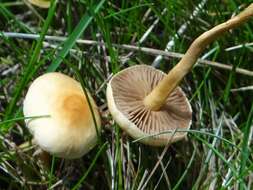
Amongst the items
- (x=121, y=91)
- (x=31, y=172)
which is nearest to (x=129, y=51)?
(x=121, y=91)

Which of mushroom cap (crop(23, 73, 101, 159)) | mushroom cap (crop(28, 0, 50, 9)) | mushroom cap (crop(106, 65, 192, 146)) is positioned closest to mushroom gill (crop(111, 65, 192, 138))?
mushroom cap (crop(106, 65, 192, 146))

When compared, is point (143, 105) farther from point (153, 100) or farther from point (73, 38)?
point (73, 38)

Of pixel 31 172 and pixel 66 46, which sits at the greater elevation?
pixel 66 46

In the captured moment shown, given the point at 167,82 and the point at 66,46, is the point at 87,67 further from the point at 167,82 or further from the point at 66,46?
the point at 167,82

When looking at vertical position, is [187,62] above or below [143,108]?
above

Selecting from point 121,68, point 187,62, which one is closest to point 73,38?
point 121,68

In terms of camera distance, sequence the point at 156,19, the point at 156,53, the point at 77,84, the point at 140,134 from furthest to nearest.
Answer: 1. the point at 156,19
2. the point at 156,53
3. the point at 77,84
4. the point at 140,134

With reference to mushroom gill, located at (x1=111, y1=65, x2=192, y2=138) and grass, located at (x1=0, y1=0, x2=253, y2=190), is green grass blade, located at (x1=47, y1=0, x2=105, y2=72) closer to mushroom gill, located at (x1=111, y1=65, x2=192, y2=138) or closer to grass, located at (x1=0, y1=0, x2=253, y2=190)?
grass, located at (x1=0, y1=0, x2=253, y2=190)

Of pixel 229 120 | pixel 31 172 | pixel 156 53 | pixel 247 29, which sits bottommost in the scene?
pixel 31 172
